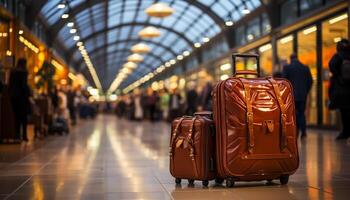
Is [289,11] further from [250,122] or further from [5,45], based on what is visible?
[250,122]

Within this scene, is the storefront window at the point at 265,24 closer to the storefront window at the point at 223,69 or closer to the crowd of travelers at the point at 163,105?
the crowd of travelers at the point at 163,105

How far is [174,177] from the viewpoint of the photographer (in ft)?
22.6

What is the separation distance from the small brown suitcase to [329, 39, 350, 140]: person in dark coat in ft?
20.8

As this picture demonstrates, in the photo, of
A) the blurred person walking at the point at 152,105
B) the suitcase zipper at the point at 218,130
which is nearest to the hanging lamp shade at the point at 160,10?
the blurred person walking at the point at 152,105

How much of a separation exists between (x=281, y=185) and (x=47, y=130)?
40.8ft

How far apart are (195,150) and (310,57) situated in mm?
16831

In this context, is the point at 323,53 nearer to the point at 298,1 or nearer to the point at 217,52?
the point at 298,1

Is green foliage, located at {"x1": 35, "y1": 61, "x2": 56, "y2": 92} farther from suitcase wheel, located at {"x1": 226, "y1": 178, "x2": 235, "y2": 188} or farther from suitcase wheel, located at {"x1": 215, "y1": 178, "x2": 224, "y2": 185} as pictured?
suitcase wheel, located at {"x1": 226, "y1": 178, "x2": 235, "y2": 188}

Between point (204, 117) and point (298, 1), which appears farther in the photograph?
point (298, 1)

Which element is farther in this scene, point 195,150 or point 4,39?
point 4,39

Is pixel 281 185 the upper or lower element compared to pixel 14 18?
lower

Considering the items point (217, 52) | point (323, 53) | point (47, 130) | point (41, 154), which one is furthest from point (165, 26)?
point (41, 154)

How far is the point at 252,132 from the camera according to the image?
6.31 m

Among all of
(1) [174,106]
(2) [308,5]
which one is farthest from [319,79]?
(1) [174,106]
